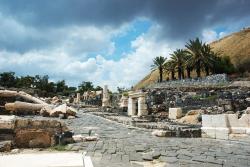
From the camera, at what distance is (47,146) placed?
8789 mm

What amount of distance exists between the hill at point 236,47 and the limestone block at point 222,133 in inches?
2619

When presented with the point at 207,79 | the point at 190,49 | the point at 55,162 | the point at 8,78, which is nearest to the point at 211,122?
the point at 55,162

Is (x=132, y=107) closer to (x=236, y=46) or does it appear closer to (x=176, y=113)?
(x=176, y=113)

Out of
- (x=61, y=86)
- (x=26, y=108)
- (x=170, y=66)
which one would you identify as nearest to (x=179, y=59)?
(x=170, y=66)

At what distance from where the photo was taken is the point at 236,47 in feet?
295

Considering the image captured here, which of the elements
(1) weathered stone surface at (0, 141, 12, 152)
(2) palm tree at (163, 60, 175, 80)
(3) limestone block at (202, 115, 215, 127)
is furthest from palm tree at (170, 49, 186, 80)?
(1) weathered stone surface at (0, 141, 12, 152)

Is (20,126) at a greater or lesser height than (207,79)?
lesser

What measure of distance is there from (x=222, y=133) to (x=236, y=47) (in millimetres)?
83786

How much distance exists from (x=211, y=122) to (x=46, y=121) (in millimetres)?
5650

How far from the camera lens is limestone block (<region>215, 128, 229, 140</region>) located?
1091 cm

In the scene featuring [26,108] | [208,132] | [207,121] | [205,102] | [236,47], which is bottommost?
[208,132]

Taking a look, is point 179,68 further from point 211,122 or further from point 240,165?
point 240,165

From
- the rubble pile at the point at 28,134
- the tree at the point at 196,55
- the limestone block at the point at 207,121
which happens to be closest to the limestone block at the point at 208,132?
the limestone block at the point at 207,121

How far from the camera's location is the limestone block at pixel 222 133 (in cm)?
1091
